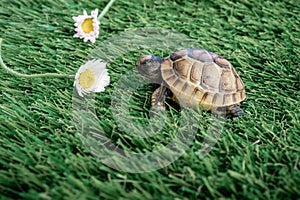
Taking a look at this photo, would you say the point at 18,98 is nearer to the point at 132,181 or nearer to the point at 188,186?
the point at 132,181

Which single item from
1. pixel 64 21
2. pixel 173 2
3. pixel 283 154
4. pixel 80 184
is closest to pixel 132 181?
pixel 80 184

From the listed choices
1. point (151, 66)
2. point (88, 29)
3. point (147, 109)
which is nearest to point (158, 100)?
point (147, 109)

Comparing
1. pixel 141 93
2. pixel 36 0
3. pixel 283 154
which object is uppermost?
pixel 36 0

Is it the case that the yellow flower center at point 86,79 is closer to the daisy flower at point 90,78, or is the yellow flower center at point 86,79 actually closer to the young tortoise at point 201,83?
the daisy flower at point 90,78

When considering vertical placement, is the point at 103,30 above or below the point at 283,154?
above

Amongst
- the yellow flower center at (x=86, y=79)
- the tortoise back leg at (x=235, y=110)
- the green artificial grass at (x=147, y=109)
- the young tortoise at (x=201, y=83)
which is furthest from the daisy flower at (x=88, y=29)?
the tortoise back leg at (x=235, y=110)

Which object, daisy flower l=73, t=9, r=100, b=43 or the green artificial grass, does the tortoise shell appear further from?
daisy flower l=73, t=9, r=100, b=43
